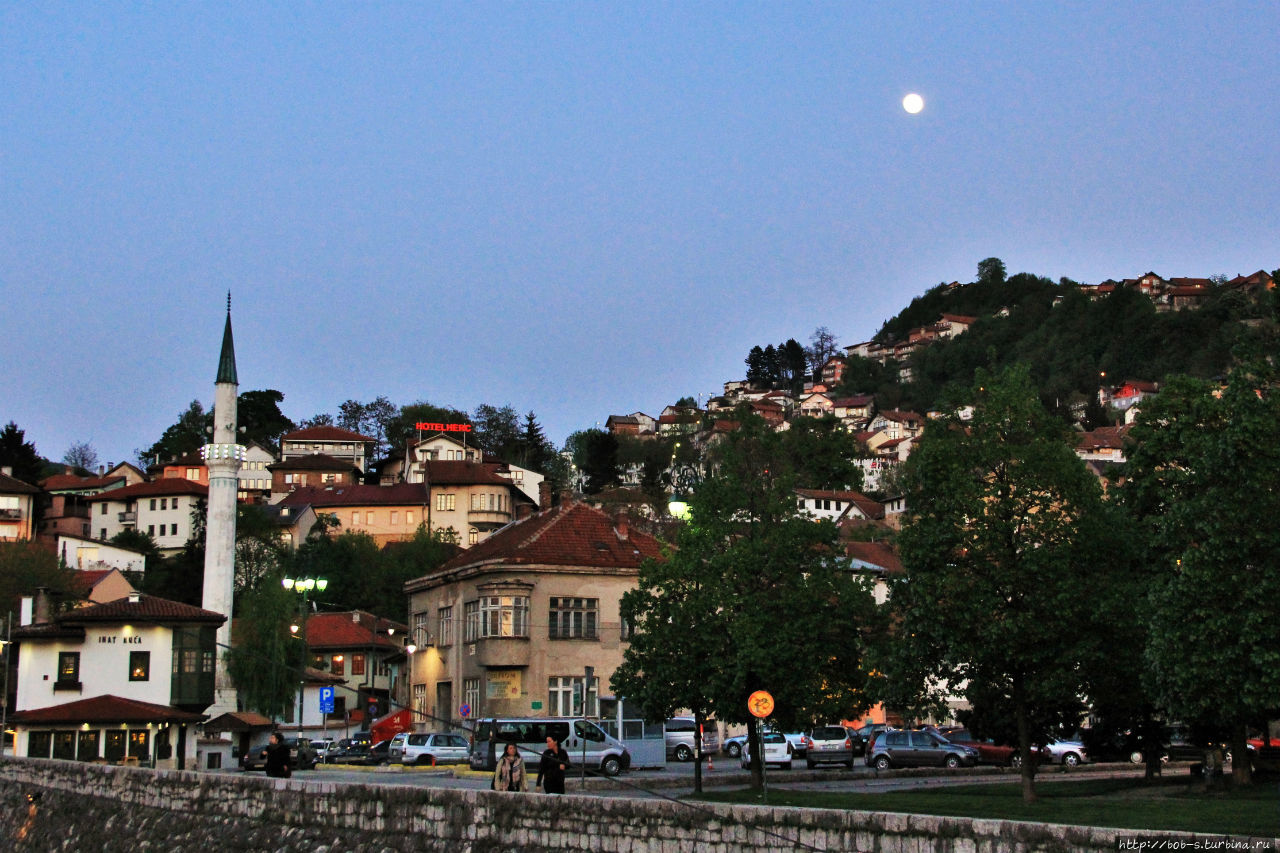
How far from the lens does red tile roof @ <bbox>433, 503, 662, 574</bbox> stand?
5028cm

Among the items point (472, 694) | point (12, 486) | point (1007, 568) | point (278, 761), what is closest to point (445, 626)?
point (472, 694)

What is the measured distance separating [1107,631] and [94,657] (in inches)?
1305

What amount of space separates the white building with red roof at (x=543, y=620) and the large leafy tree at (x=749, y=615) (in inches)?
638

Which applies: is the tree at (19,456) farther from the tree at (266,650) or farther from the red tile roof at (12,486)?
the tree at (266,650)

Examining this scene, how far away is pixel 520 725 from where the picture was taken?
38344 millimetres

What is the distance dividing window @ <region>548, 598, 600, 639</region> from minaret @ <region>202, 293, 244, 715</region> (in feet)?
92.6

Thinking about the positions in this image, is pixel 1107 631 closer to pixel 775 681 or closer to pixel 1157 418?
pixel 1157 418

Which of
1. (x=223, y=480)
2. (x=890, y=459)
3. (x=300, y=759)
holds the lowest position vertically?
(x=300, y=759)

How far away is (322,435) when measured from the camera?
152875 mm

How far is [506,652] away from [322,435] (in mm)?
107994

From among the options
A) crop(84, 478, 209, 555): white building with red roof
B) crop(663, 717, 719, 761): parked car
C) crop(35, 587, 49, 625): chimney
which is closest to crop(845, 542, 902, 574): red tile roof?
crop(663, 717, 719, 761): parked car

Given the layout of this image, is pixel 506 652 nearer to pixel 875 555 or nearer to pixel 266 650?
pixel 266 650

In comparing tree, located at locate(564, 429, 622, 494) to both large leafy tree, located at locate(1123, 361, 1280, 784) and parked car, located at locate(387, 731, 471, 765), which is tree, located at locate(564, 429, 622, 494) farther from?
large leafy tree, located at locate(1123, 361, 1280, 784)

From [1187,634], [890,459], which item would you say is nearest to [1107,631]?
[1187,634]
